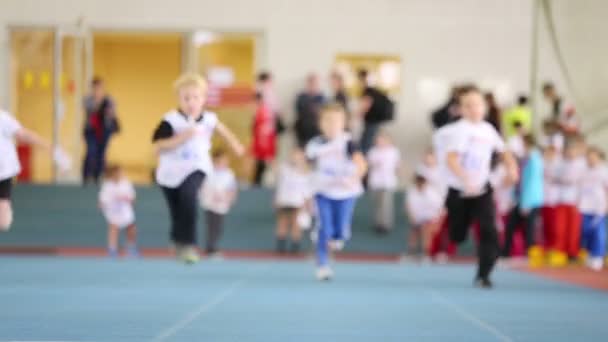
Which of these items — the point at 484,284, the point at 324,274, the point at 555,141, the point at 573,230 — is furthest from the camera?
the point at 555,141

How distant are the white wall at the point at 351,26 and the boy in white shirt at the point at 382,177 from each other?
317 centimetres

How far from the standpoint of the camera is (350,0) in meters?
29.2

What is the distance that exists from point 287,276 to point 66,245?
390 inches

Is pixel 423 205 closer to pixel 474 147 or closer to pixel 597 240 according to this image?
pixel 597 240

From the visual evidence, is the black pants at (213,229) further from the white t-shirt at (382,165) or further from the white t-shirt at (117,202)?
the white t-shirt at (382,165)

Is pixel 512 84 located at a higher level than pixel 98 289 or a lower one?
higher

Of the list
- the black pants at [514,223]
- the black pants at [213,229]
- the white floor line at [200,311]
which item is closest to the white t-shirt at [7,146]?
the white floor line at [200,311]

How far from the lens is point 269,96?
86.4ft

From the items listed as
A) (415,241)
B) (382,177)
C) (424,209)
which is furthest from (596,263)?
(382,177)

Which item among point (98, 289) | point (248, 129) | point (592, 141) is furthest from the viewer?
point (248, 129)

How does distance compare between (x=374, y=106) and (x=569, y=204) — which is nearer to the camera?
(x=569, y=204)

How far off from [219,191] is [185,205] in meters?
10.8

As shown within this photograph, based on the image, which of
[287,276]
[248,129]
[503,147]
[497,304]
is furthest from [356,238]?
[497,304]

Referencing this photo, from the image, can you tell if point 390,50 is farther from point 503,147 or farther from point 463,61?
point 503,147
